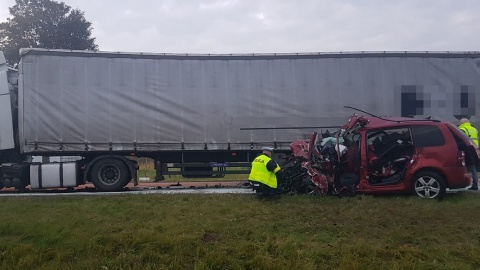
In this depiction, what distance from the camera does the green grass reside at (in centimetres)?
598

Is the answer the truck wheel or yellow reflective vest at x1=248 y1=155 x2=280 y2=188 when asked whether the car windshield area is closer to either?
yellow reflective vest at x1=248 y1=155 x2=280 y2=188

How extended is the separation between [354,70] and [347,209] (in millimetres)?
5886

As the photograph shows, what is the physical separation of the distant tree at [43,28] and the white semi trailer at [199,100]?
78.0ft

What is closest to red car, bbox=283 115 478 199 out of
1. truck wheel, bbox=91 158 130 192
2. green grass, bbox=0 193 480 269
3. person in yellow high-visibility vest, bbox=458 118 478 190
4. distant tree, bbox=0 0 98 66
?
green grass, bbox=0 193 480 269

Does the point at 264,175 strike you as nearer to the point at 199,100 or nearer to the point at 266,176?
the point at 266,176

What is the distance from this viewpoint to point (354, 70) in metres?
12.8

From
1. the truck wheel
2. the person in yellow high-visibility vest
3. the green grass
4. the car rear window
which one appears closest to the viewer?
the green grass

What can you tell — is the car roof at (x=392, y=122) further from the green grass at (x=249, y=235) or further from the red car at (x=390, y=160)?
the green grass at (x=249, y=235)

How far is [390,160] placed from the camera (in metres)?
9.34

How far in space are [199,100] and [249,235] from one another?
21.9 ft

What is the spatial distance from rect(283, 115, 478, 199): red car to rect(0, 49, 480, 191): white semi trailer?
10.4 feet

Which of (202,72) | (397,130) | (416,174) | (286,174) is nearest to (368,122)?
(397,130)

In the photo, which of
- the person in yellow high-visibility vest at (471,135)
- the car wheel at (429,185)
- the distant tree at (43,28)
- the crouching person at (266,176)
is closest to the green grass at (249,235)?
the car wheel at (429,185)

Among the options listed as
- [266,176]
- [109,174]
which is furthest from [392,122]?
[109,174]
